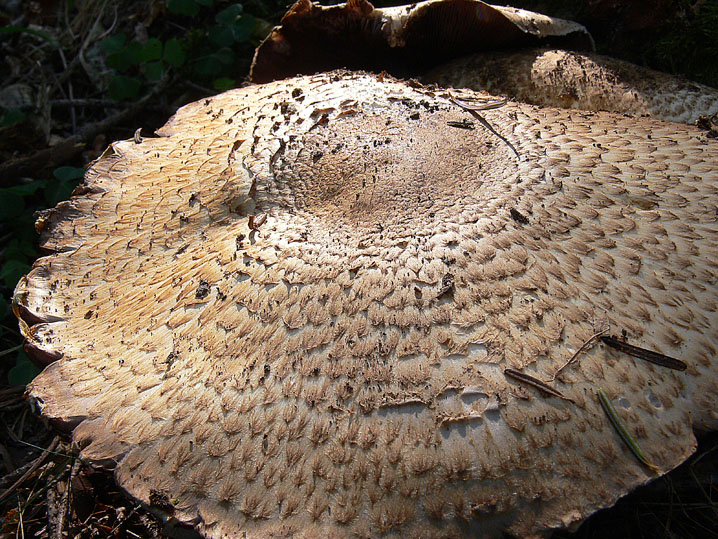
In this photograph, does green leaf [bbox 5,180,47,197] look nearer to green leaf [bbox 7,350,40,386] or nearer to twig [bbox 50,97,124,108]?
twig [bbox 50,97,124,108]

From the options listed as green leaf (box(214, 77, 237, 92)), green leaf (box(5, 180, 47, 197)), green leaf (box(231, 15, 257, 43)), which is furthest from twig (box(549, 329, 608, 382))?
green leaf (box(5, 180, 47, 197))

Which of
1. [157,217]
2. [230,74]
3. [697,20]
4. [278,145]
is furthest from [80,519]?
[697,20]

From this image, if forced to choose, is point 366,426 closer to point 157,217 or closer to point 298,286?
point 298,286

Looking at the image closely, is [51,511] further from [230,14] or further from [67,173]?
[230,14]

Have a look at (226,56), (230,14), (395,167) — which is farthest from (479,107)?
(230,14)

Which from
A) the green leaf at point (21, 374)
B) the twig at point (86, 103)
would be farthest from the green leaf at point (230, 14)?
the green leaf at point (21, 374)

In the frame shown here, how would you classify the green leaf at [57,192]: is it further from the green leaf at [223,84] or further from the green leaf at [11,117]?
the green leaf at [223,84]

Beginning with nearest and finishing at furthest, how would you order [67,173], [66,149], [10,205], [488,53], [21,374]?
[21,374] → [488,53] → [10,205] → [67,173] → [66,149]
